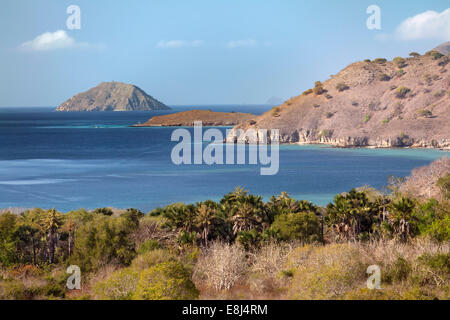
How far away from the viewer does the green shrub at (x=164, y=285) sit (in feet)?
64.5

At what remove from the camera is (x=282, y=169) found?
309ft

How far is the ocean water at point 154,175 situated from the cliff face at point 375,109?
13559mm

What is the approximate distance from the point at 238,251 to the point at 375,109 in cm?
14569

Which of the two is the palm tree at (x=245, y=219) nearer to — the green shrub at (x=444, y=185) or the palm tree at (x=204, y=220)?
the palm tree at (x=204, y=220)

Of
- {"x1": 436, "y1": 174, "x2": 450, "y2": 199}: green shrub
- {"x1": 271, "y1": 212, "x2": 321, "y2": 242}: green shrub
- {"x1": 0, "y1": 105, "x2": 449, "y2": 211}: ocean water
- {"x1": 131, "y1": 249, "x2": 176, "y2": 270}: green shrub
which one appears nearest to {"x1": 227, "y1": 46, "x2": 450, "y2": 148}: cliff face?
{"x1": 0, "y1": 105, "x2": 449, "y2": 211}: ocean water

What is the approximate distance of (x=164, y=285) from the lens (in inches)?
784

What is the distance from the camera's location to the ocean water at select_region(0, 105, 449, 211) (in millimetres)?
66381

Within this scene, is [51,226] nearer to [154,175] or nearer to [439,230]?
[439,230]

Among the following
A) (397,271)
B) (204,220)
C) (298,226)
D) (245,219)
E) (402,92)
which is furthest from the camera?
(402,92)

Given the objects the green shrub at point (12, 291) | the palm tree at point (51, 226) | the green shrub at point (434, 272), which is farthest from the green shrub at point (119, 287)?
the green shrub at point (434, 272)

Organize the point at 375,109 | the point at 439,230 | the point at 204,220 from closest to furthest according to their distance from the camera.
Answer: the point at 439,230, the point at 204,220, the point at 375,109

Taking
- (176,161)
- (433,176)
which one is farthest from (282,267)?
(176,161)

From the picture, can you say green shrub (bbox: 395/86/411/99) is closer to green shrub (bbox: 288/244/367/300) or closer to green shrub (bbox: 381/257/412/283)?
green shrub (bbox: 381/257/412/283)

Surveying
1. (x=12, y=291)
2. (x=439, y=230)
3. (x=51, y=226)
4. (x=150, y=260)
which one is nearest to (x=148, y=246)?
(x=150, y=260)
